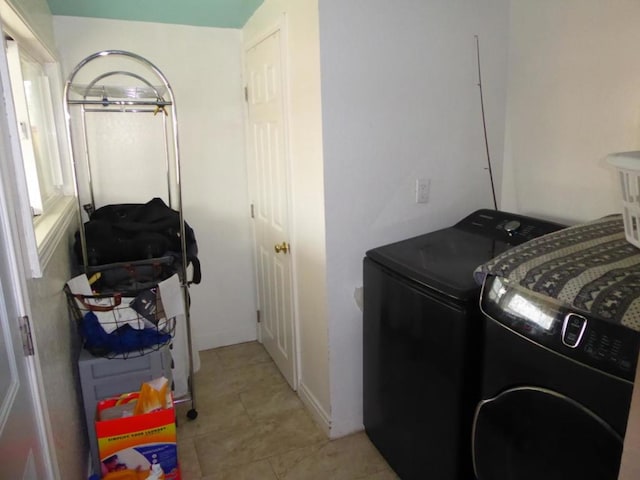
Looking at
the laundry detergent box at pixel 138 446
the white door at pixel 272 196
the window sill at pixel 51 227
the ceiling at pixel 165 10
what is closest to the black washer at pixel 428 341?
the white door at pixel 272 196

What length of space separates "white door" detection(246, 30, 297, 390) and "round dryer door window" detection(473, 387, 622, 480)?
4.15 feet

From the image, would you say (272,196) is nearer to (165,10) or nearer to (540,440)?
(165,10)

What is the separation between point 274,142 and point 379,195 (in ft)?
2.34

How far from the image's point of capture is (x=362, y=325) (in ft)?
6.88

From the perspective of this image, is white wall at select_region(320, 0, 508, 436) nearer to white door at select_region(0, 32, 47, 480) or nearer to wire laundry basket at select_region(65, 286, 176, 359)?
wire laundry basket at select_region(65, 286, 176, 359)

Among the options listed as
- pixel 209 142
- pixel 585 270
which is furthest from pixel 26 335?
pixel 209 142

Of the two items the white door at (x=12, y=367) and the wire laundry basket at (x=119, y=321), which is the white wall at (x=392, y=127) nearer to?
the wire laundry basket at (x=119, y=321)

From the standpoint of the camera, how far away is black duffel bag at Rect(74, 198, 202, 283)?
2.04 m

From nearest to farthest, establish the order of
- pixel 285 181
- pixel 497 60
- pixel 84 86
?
pixel 497 60 → pixel 285 181 → pixel 84 86

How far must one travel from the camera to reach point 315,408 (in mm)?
2291

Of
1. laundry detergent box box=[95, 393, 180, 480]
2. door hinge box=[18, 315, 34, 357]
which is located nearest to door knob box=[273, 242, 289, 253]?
laundry detergent box box=[95, 393, 180, 480]

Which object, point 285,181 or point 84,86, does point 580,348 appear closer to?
point 285,181

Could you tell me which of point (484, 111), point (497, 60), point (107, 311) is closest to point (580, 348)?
point (484, 111)

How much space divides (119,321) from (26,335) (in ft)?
2.31
